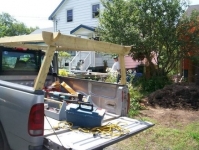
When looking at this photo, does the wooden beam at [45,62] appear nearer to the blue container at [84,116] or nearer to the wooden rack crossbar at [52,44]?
the wooden rack crossbar at [52,44]

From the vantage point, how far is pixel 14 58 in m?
4.82

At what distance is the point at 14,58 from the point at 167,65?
7.39 metres

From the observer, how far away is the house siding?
734 inches

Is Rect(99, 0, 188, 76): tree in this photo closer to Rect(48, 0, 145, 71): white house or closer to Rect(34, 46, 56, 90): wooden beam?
Rect(48, 0, 145, 71): white house

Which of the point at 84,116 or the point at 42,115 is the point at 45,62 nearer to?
the point at 42,115

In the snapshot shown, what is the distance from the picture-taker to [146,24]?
9.65m

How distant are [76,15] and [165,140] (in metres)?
16.8

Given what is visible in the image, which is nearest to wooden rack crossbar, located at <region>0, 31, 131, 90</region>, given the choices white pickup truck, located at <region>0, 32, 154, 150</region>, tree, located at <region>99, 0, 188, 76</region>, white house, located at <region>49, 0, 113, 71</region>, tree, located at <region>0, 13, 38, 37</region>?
white pickup truck, located at <region>0, 32, 154, 150</region>

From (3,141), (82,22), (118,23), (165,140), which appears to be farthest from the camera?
(82,22)

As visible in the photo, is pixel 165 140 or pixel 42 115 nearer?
pixel 42 115

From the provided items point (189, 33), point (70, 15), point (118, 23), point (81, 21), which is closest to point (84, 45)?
point (118, 23)

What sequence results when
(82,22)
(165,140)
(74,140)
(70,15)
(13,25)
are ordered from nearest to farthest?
(74,140)
(165,140)
(82,22)
(70,15)
(13,25)

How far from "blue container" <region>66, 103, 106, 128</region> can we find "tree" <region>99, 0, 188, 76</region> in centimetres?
642

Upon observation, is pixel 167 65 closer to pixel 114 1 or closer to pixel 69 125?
pixel 114 1
